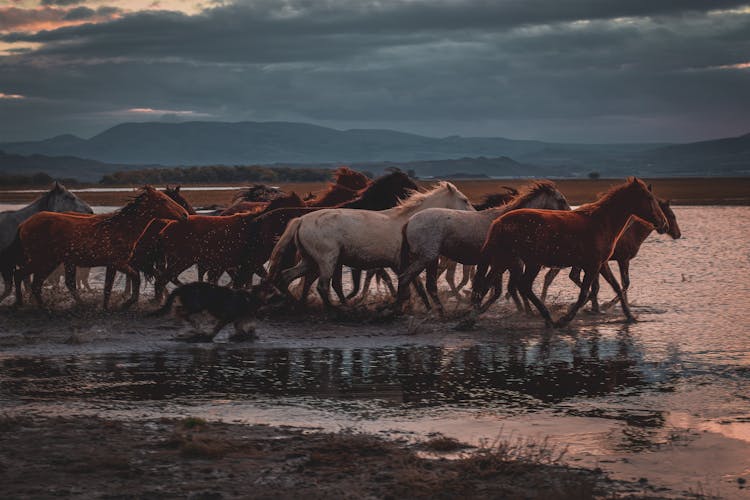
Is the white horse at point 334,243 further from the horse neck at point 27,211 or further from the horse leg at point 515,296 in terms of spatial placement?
the horse neck at point 27,211

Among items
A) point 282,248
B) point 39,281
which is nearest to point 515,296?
point 282,248

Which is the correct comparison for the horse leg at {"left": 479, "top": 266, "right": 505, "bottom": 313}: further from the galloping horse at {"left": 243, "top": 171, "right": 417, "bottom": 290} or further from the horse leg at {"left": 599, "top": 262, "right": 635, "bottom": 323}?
the galloping horse at {"left": 243, "top": 171, "right": 417, "bottom": 290}

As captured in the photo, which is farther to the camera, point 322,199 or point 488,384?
point 322,199

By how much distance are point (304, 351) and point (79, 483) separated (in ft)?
15.7

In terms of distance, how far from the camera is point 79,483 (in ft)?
18.2

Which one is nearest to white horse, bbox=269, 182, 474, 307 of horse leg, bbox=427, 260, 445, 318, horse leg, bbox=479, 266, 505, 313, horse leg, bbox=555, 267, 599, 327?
horse leg, bbox=427, 260, 445, 318

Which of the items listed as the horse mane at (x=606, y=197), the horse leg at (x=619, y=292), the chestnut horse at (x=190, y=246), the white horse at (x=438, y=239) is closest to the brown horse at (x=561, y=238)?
the horse mane at (x=606, y=197)

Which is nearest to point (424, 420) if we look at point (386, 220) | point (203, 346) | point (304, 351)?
point (304, 351)

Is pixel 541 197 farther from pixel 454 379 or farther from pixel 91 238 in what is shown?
pixel 91 238

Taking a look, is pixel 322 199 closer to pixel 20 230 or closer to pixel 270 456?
pixel 20 230

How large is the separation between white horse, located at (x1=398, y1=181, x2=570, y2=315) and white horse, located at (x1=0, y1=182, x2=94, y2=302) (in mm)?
5484

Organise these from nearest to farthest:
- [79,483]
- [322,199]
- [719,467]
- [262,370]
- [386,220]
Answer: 1. [79,483]
2. [719,467]
3. [262,370]
4. [386,220]
5. [322,199]

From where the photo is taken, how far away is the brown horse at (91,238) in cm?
1263

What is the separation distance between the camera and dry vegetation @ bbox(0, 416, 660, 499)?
5457 millimetres
